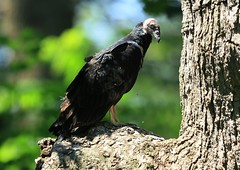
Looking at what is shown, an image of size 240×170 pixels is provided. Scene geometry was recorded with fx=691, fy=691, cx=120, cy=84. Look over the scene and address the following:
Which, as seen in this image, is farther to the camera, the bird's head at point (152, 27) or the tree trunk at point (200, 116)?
the bird's head at point (152, 27)

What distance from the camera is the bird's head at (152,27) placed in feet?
17.1

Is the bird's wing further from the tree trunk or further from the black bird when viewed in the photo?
the tree trunk

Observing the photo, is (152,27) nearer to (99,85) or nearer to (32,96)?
(99,85)

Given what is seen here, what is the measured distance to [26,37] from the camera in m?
7.13

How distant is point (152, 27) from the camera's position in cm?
527

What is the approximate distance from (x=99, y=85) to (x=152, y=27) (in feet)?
2.21

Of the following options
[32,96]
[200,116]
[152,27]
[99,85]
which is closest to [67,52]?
[32,96]

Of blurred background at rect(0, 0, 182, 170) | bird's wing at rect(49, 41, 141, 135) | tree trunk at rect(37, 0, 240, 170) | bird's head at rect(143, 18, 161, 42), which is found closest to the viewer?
tree trunk at rect(37, 0, 240, 170)

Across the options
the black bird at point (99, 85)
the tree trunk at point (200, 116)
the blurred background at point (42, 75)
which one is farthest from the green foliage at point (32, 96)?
the tree trunk at point (200, 116)

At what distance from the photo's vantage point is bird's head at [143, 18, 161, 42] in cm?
522

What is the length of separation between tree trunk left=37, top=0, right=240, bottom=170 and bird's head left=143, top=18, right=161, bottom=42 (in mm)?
1142

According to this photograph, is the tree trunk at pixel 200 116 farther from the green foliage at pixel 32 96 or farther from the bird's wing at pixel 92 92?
the green foliage at pixel 32 96

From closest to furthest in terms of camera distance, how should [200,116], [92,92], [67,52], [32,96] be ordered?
[200,116], [92,92], [32,96], [67,52]

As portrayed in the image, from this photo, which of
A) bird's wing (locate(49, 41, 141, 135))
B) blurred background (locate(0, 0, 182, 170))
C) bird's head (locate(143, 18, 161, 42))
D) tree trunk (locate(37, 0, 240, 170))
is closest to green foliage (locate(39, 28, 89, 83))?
blurred background (locate(0, 0, 182, 170))
